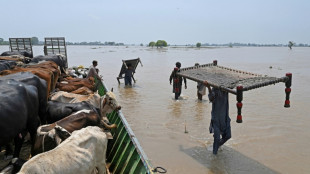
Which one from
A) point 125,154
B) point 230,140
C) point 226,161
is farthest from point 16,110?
point 230,140

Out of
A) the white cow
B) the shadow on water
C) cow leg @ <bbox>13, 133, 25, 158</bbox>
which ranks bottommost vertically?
the shadow on water

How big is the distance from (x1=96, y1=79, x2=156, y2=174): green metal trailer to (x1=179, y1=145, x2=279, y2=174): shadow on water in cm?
191

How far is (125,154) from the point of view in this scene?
458 cm

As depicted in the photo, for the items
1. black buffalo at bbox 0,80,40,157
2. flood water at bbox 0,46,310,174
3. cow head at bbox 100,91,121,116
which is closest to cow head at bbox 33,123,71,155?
black buffalo at bbox 0,80,40,157

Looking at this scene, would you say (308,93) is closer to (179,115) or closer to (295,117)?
(295,117)

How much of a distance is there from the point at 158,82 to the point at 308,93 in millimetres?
8371

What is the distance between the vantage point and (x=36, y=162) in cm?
283

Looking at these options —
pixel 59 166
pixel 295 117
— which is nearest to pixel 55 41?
pixel 295 117

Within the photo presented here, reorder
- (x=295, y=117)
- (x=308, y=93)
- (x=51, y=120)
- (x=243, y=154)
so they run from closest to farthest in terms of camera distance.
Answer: (x=51, y=120), (x=243, y=154), (x=295, y=117), (x=308, y=93)

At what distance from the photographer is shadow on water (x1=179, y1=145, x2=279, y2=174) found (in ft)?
18.4

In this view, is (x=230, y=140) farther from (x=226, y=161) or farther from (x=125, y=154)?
(x=125, y=154)

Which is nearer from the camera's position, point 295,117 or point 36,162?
point 36,162

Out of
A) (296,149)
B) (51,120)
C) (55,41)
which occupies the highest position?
(55,41)

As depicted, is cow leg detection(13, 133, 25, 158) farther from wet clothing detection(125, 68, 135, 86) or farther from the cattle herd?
wet clothing detection(125, 68, 135, 86)
